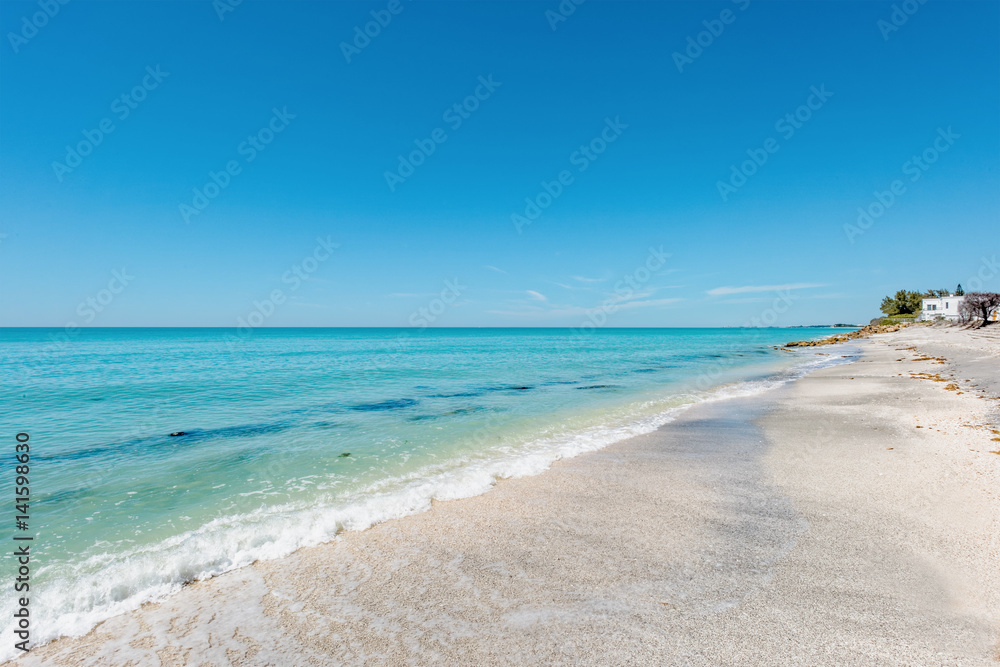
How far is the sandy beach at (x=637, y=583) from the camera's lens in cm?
407

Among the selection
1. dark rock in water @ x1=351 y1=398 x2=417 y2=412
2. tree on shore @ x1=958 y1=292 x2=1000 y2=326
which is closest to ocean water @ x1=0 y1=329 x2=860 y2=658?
dark rock in water @ x1=351 y1=398 x2=417 y2=412

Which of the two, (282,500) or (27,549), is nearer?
(27,549)

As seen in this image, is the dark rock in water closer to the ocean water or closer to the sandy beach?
the ocean water

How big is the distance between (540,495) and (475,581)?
10.3 feet

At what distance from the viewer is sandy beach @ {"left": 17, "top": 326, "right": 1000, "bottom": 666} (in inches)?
160

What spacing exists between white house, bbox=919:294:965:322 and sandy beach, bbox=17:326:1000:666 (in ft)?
349

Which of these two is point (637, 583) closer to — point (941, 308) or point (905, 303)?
point (941, 308)

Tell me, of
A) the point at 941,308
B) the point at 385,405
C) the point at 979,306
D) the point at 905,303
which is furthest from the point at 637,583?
the point at 905,303

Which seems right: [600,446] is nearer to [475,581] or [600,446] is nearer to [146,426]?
[475,581]

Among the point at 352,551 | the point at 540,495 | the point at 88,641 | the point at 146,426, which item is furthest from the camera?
the point at 146,426

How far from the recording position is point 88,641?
441 cm

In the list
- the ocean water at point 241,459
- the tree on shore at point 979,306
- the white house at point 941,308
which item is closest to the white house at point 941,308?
the white house at point 941,308

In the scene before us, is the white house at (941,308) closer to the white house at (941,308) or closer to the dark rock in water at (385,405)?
the white house at (941,308)

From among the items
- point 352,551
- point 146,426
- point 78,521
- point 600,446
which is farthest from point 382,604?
point 146,426
